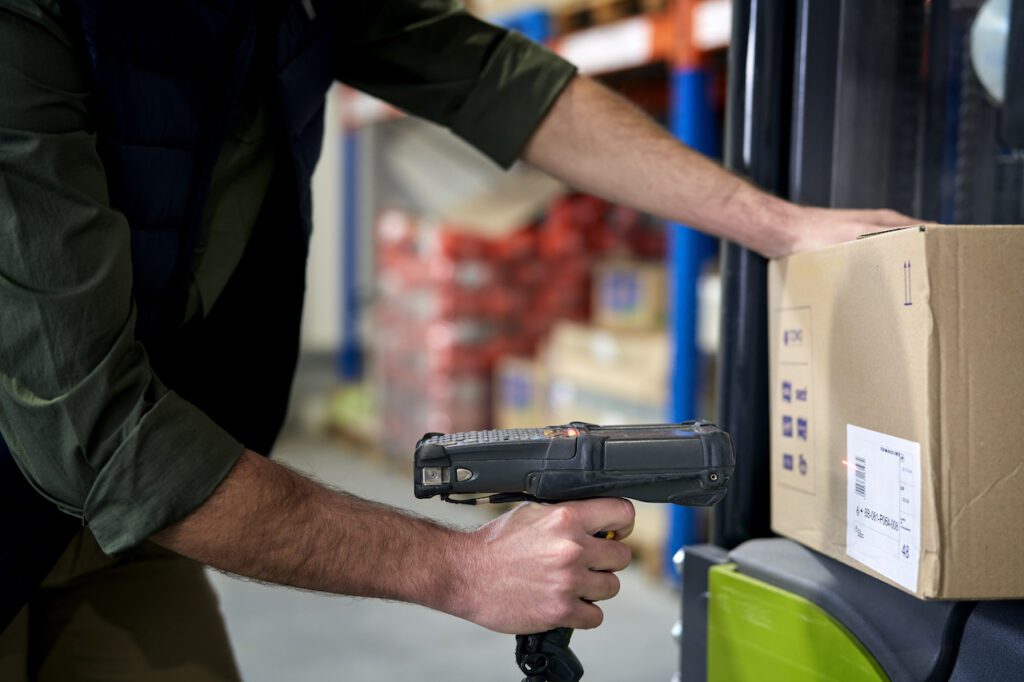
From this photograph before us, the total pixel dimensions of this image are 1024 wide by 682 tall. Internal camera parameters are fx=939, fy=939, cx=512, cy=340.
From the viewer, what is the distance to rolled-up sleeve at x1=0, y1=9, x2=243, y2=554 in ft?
3.05

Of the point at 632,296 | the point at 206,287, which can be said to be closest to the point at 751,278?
the point at 206,287

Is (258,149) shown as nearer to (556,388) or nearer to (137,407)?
(137,407)

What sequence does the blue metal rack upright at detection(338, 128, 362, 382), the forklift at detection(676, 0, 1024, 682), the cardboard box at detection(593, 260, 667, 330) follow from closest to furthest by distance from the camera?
the forklift at detection(676, 0, 1024, 682)
the cardboard box at detection(593, 260, 667, 330)
the blue metal rack upright at detection(338, 128, 362, 382)

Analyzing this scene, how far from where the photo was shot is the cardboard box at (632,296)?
3.88 metres

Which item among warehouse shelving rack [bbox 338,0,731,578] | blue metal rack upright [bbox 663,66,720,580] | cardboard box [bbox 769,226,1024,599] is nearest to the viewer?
cardboard box [bbox 769,226,1024,599]

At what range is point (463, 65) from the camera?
5.00 feet

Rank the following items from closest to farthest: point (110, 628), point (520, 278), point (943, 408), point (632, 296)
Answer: point (943, 408), point (110, 628), point (632, 296), point (520, 278)

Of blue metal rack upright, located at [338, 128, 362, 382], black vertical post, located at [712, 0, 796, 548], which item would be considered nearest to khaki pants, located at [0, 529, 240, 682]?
black vertical post, located at [712, 0, 796, 548]

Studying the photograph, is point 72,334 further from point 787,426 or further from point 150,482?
point 787,426

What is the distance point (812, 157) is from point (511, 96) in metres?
0.48

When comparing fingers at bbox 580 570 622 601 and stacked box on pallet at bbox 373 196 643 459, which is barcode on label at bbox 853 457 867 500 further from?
stacked box on pallet at bbox 373 196 643 459

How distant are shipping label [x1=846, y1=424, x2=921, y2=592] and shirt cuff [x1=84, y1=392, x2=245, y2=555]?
2.26 ft

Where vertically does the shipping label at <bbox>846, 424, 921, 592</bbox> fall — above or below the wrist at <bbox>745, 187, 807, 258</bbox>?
below

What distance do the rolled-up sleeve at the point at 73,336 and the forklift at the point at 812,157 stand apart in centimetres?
69
